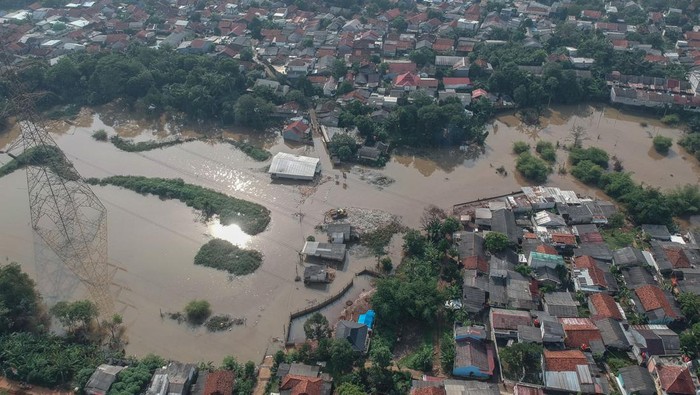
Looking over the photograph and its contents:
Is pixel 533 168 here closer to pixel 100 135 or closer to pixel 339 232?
pixel 339 232

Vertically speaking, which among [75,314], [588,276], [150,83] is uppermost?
[150,83]

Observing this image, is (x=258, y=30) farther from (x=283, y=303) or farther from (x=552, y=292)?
(x=552, y=292)

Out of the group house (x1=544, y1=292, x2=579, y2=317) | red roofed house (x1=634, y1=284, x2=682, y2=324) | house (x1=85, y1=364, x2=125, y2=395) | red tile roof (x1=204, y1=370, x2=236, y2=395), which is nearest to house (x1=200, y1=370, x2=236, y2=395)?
red tile roof (x1=204, y1=370, x2=236, y2=395)

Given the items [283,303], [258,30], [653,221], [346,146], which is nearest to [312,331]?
[283,303]

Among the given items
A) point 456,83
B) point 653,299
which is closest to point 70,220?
point 456,83

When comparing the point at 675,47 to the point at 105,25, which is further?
the point at 105,25

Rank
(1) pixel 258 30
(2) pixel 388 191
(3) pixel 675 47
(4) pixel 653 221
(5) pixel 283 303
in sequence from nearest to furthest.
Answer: (5) pixel 283 303, (4) pixel 653 221, (2) pixel 388 191, (3) pixel 675 47, (1) pixel 258 30

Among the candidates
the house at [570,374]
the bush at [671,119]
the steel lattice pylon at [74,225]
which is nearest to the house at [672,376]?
the house at [570,374]
